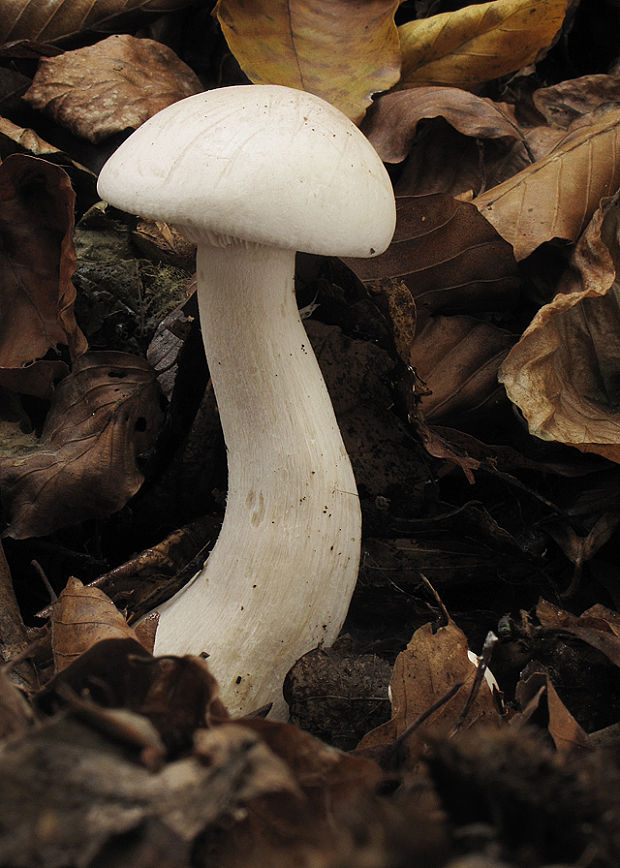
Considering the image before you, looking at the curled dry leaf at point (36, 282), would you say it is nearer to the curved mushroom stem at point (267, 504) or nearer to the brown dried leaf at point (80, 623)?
the curved mushroom stem at point (267, 504)

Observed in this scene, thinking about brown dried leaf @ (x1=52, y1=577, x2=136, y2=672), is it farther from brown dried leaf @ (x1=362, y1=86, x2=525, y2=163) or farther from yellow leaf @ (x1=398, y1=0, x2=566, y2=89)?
yellow leaf @ (x1=398, y1=0, x2=566, y2=89)

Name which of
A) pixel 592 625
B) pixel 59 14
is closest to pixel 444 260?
pixel 592 625

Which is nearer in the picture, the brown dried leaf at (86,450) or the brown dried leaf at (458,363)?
the brown dried leaf at (86,450)

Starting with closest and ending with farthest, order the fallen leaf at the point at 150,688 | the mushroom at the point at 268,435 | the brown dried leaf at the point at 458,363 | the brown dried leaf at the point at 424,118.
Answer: the fallen leaf at the point at 150,688, the mushroom at the point at 268,435, the brown dried leaf at the point at 458,363, the brown dried leaf at the point at 424,118

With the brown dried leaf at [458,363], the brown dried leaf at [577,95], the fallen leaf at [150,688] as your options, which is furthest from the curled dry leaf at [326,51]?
the fallen leaf at [150,688]

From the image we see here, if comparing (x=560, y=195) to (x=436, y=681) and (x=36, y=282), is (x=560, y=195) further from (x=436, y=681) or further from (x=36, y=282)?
(x=36, y=282)

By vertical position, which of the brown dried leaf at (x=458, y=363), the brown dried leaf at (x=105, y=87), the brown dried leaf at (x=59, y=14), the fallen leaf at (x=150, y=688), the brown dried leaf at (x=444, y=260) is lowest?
the brown dried leaf at (x=458, y=363)
